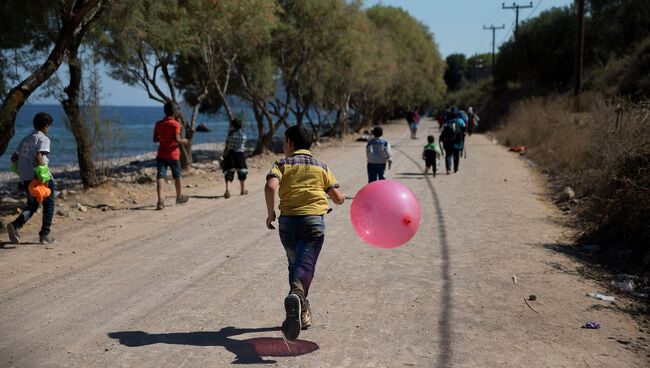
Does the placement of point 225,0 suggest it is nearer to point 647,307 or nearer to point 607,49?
point 647,307

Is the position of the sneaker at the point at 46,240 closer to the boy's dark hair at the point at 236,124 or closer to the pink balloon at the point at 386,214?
the boy's dark hair at the point at 236,124

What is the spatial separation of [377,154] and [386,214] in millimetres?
6773

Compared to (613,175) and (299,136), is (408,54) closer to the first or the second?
(613,175)

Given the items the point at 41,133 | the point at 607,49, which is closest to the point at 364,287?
the point at 41,133

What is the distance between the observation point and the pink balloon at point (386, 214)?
5008 mm

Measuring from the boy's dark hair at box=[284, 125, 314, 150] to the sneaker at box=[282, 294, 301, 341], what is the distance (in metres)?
1.30

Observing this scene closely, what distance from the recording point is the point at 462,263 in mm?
7410

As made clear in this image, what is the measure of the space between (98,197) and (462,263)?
27.1 ft

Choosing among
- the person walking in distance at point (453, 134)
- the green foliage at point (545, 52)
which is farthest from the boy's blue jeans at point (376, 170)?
the green foliage at point (545, 52)

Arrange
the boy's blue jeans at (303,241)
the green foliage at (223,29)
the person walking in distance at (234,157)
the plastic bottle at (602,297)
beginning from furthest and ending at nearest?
the green foliage at (223,29), the person walking in distance at (234,157), the plastic bottle at (602,297), the boy's blue jeans at (303,241)

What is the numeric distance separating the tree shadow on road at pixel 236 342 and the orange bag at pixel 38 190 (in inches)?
149

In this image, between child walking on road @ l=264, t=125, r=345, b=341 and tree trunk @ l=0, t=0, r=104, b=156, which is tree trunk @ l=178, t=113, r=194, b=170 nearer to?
tree trunk @ l=0, t=0, r=104, b=156

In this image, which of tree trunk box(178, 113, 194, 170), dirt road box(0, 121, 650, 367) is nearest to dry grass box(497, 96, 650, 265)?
dirt road box(0, 121, 650, 367)

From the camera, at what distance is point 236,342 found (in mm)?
4812
